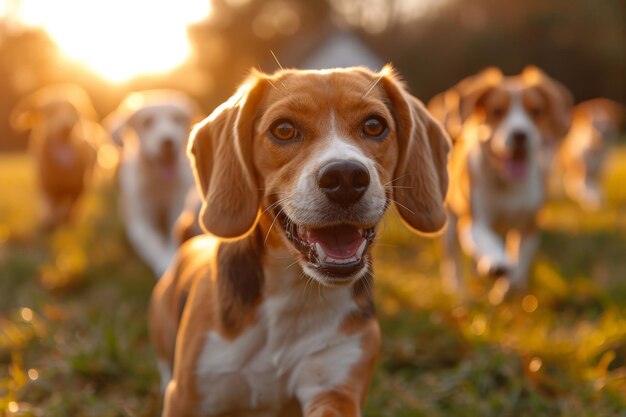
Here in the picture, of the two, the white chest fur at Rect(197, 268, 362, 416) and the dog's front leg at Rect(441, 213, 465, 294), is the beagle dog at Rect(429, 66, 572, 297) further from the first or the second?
the white chest fur at Rect(197, 268, 362, 416)

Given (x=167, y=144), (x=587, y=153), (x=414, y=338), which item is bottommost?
(x=587, y=153)

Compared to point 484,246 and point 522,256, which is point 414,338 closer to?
point 484,246

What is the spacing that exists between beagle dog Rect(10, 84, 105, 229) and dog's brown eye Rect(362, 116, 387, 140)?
7585 mm

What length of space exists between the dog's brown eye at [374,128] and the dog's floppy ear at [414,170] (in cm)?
18

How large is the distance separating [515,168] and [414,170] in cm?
378

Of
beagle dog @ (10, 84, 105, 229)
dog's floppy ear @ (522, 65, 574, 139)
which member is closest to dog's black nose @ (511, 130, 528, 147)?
dog's floppy ear @ (522, 65, 574, 139)

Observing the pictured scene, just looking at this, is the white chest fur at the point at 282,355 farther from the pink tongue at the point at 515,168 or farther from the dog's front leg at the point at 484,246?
the pink tongue at the point at 515,168

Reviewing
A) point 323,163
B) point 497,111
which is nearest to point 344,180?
point 323,163

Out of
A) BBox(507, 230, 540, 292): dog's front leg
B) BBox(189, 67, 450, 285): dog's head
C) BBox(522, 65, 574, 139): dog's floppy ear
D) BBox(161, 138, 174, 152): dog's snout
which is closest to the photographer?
BBox(189, 67, 450, 285): dog's head

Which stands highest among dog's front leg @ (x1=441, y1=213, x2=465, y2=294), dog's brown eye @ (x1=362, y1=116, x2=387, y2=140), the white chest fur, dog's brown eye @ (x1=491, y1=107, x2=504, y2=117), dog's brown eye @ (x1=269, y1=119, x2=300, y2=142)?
dog's brown eye @ (x1=269, y1=119, x2=300, y2=142)

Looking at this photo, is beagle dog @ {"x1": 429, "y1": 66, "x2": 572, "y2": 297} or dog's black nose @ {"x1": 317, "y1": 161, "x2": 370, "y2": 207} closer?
dog's black nose @ {"x1": 317, "y1": 161, "x2": 370, "y2": 207}

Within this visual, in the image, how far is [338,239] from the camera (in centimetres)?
310

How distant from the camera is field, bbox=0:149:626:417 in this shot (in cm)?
418

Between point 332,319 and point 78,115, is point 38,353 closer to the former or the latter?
point 332,319
